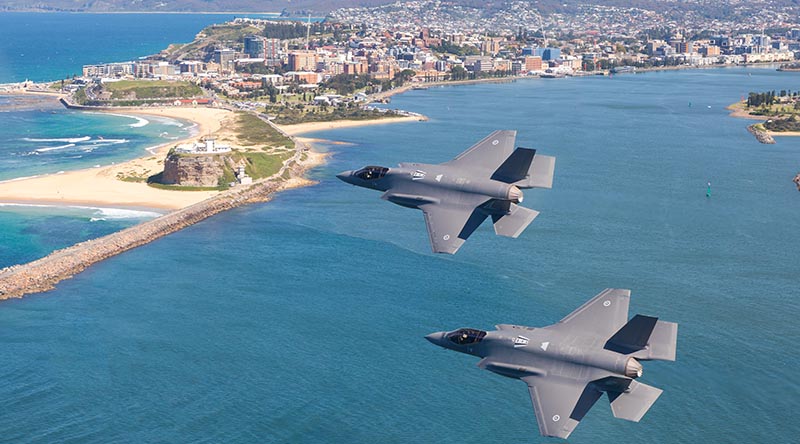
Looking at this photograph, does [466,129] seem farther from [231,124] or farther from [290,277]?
[290,277]

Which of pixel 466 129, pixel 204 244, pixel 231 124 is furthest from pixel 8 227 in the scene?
pixel 466 129

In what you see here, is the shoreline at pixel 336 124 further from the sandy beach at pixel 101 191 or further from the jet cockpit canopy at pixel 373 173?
the jet cockpit canopy at pixel 373 173

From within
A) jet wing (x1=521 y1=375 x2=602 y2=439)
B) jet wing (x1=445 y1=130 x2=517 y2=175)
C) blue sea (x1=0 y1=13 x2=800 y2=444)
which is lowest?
blue sea (x1=0 y1=13 x2=800 y2=444)

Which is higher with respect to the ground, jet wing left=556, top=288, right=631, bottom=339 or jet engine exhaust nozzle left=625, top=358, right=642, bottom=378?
jet wing left=556, top=288, right=631, bottom=339

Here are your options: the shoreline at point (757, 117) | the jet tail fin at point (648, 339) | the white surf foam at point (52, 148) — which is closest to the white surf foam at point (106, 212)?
the white surf foam at point (52, 148)

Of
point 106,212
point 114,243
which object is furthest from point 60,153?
point 114,243

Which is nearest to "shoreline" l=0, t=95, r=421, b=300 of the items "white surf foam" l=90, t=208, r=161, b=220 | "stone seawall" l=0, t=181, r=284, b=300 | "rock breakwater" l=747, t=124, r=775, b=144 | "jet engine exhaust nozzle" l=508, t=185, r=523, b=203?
"stone seawall" l=0, t=181, r=284, b=300

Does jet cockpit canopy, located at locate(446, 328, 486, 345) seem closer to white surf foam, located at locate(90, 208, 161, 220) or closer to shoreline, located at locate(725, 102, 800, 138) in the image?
white surf foam, located at locate(90, 208, 161, 220)
